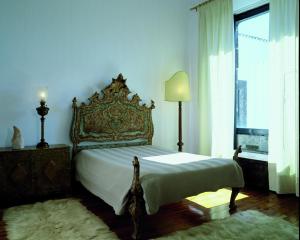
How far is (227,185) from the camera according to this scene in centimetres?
264

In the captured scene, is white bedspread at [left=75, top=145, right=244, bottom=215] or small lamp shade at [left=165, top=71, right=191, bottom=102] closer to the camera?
white bedspread at [left=75, top=145, right=244, bottom=215]

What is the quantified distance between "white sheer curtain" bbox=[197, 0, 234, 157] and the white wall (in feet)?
1.54

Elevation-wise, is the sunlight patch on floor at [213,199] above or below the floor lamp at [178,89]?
below

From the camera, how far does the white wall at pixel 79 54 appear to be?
3.27 metres

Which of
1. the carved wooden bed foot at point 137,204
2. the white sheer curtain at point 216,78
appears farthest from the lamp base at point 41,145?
the white sheer curtain at point 216,78

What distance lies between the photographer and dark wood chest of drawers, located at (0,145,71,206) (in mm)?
2885

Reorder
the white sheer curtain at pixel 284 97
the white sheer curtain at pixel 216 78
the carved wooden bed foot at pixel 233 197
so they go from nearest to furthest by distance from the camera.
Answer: the carved wooden bed foot at pixel 233 197, the white sheer curtain at pixel 284 97, the white sheer curtain at pixel 216 78

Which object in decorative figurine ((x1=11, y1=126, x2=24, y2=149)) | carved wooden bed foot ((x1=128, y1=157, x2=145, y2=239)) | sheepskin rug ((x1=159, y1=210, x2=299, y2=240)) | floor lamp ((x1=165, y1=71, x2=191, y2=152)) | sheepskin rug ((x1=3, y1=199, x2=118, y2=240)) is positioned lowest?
sheepskin rug ((x1=159, y1=210, x2=299, y2=240))

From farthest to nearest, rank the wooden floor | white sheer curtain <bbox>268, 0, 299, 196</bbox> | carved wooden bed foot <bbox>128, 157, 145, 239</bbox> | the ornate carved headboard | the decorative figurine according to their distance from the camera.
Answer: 1. the ornate carved headboard
2. white sheer curtain <bbox>268, 0, 299, 196</bbox>
3. the decorative figurine
4. the wooden floor
5. carved wooden bed foot <bbox>128, 157, 145, 239</bbox>

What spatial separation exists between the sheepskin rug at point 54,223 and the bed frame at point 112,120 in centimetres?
92

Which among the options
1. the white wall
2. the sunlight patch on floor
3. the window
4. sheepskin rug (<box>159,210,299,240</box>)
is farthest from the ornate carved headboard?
sheepskin rug (<box>159,210,299,240</box>)

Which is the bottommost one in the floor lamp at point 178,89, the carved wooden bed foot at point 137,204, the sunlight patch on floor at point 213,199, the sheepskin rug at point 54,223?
the sunlight patch on floor at point 213,199

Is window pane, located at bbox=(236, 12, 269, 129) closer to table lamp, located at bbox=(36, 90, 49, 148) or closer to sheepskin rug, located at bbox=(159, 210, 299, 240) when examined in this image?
sheepskin rug, located at bbox=(159, 210, 299, 240)

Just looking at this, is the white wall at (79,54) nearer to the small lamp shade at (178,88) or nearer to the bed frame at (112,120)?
the bed frame at (112,120)
